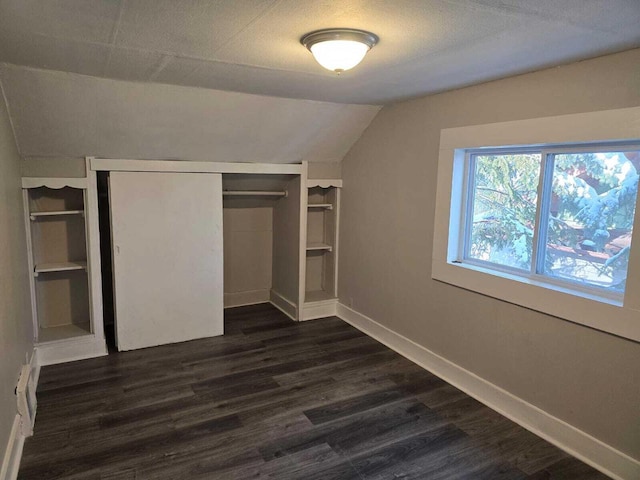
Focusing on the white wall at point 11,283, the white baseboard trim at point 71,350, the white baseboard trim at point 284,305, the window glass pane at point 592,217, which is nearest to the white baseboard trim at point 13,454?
the white wall at point 11,283

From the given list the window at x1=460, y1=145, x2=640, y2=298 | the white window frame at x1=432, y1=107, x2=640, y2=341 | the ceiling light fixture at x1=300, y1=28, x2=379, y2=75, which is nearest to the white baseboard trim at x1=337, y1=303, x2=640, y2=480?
the white window frame at x1=432, y1=107, x2=640, y2=341

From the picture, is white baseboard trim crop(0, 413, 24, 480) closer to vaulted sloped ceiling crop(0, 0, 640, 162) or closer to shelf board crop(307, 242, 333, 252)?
vaulted sloped ceiling crop(0, 0, 640, 162)

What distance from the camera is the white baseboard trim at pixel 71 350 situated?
3.42m

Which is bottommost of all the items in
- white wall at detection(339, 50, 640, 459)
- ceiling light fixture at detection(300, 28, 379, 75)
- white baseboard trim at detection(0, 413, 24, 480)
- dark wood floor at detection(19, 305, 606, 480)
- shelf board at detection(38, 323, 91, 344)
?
dark wood floor at detection(19, 305, 606, 480)

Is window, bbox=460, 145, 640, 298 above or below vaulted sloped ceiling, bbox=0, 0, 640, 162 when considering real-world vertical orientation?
below

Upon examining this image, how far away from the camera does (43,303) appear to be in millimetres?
3754

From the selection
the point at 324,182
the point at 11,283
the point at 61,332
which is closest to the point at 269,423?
the point at 11,283

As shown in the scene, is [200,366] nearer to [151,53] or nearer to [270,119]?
[270,119]

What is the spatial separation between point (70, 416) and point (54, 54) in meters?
2.15

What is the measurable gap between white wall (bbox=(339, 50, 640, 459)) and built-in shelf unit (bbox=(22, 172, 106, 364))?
2.41m

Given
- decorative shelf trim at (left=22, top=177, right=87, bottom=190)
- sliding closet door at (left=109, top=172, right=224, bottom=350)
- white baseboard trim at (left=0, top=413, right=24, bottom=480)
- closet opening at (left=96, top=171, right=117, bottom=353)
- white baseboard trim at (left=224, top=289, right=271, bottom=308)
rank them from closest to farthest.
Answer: white baseboard trim at (left=0, top=413, right=24, bottom=480)
decorative shelf trim at (left=22, top=177, right=87, bottom=190)
sliding closet door at (left=109, top=172, right=224, bottom=350)
closet opening at (left=96, top=171, right=117, bottom=353)
white baseboard trim at (left=224, top=289, right=271, bottom=308)

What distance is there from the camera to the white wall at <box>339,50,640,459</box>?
→ 2.26 meters

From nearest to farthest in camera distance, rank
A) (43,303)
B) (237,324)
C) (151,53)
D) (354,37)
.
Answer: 1. (354,37)
2. (151,53)
3. (43,303)
4. (237,324)

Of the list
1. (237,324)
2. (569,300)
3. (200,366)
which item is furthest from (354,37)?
(237,324)
